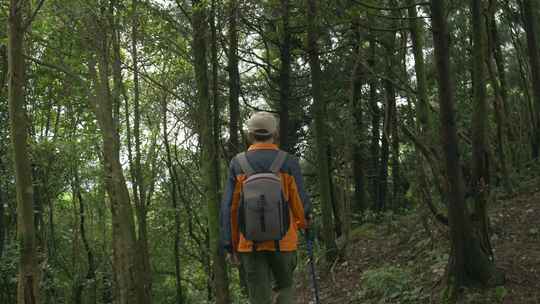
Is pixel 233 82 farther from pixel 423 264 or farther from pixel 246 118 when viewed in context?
pixel 423 264

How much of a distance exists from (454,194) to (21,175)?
550cm

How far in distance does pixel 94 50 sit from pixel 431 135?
7.20 meters

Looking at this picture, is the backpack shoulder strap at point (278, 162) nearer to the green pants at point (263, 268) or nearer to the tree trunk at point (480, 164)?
the green pants at point (263, 268)

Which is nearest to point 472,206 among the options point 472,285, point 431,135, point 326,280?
point 472,285

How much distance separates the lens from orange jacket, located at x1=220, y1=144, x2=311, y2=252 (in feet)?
14.5

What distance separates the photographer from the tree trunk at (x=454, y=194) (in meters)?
5.67

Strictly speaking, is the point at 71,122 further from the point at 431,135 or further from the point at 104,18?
the point at 431,135

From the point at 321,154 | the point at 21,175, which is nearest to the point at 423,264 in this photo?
the point at 321,154

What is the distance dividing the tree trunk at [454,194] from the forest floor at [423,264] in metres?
0.22

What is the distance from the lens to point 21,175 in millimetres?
7219

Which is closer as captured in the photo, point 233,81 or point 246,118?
point 233,81

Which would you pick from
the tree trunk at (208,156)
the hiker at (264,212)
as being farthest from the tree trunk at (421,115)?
the hiker at (264,212)

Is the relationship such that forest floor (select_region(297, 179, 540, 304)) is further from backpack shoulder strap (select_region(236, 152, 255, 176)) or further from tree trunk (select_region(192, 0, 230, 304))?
backpack shoulder strap (select_region(236, 152, 255, 176))

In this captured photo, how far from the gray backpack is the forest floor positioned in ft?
8.25
